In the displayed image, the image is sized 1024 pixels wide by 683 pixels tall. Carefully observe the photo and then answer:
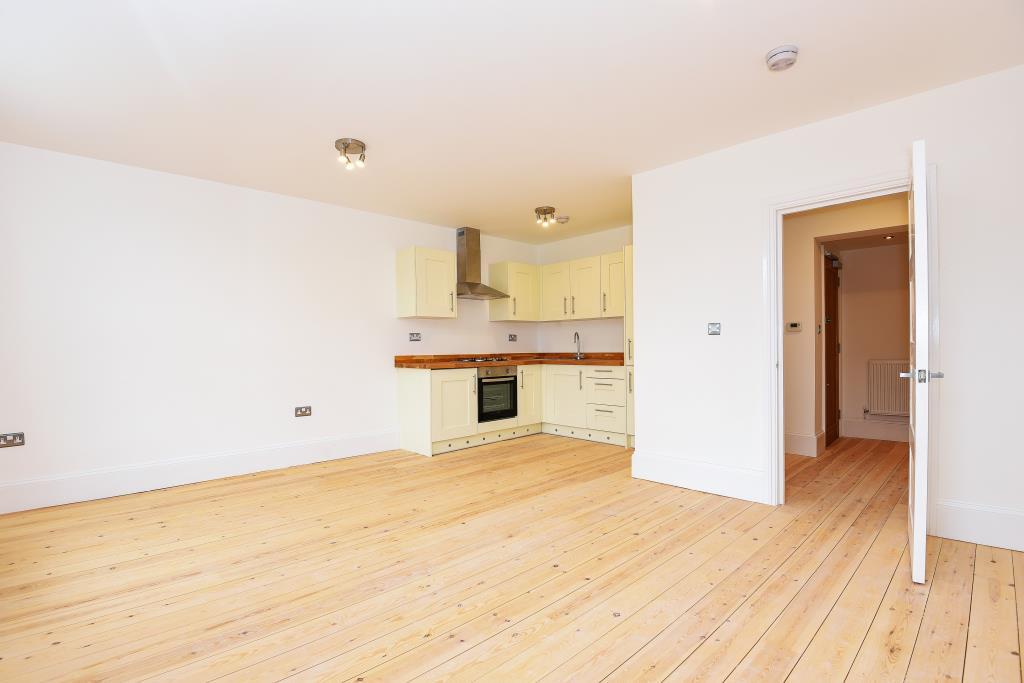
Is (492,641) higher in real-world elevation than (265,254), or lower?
lower

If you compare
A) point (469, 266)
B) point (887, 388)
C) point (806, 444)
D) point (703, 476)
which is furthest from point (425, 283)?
point (887, 388)

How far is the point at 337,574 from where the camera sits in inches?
92.7

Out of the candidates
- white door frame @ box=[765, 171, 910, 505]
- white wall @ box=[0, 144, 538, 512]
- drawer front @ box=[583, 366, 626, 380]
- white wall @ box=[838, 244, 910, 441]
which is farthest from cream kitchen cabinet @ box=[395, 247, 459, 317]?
white wall @ box=[838, 244, 910, 441]

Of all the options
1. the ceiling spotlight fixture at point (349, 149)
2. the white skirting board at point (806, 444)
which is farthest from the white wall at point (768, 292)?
the ceiling spotlight fixture at point (349, 149)

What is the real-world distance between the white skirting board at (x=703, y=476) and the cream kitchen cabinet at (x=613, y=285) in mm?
1947

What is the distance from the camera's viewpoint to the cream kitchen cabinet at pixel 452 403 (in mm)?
4875

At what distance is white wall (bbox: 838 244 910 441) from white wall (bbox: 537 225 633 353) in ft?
8.71

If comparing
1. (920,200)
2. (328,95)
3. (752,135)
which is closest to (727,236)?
(752,135)

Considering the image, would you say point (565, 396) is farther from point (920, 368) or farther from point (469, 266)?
point (920, 368)

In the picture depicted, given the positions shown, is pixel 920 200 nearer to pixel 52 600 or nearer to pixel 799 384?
pixel 799 384

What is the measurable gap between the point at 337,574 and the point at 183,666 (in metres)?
0.74

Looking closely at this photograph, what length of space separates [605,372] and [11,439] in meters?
4.82

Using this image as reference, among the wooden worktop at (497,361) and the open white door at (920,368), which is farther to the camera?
the wooden worktop at (497,361)

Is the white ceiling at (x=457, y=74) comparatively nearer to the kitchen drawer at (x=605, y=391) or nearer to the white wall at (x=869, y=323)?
the kitchen drawer at (x=605, y=391)
